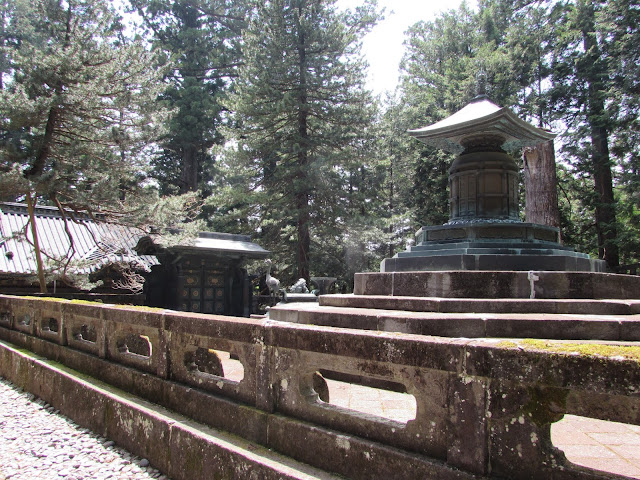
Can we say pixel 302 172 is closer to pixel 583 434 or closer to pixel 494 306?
pixel 494 306

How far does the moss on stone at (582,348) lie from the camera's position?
157 centimetres

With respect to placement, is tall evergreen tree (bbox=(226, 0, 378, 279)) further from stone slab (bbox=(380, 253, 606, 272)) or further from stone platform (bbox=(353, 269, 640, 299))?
stone platform (bbox=(353, 269, 640, 299))

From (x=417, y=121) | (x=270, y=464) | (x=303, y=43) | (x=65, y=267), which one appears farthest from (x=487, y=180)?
(x=417, y=121)

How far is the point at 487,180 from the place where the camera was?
281 inches

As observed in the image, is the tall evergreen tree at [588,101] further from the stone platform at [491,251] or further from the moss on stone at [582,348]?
the moss on stone at [582,348]

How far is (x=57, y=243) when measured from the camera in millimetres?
14062

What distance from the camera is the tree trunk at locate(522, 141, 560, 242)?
14453 millimetres

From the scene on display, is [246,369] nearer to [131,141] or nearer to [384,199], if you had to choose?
[131,141]

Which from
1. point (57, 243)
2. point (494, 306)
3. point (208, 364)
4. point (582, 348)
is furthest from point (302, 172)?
point (582, 348)

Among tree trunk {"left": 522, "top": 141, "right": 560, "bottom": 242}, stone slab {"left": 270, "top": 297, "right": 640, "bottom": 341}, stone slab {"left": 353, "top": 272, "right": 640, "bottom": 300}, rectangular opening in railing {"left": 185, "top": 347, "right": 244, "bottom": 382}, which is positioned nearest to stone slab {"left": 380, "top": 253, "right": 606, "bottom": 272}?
stone slab {"left": 353, "top": 272, "right": 640, "bottom": 300}

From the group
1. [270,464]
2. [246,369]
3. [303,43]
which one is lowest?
[270,464]

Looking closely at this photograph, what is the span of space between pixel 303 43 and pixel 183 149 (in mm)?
10978

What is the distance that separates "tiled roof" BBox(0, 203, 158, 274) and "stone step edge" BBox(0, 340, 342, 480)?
6.90 metres

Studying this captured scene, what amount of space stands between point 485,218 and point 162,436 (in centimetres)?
579
